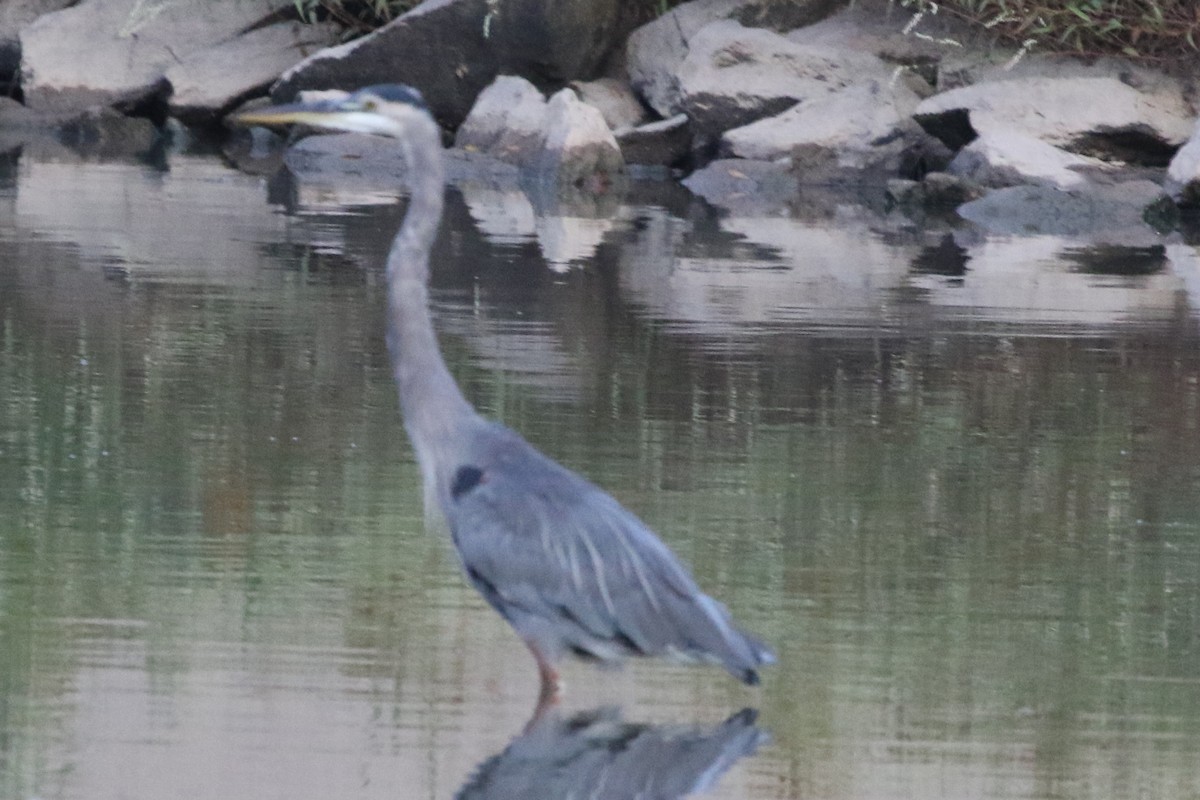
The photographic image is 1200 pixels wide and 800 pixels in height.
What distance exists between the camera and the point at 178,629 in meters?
5.45

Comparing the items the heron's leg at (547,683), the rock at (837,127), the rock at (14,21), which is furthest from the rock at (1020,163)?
the heron's leg at (547,683)

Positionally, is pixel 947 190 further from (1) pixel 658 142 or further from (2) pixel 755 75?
(1) pixel 658 142

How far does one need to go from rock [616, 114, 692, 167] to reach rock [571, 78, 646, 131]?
365 mm

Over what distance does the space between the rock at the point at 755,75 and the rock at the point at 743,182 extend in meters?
0.68

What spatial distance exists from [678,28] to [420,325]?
1747 cm

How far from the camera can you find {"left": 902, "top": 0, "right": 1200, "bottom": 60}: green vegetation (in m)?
19.8

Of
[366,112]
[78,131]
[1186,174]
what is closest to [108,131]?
[78,131]

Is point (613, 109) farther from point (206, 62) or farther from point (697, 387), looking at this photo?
point (697, 387)

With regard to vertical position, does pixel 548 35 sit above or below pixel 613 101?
above

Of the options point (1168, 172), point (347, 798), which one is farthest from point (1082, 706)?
point (1168, 172)

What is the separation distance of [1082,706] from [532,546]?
1234 millimetres

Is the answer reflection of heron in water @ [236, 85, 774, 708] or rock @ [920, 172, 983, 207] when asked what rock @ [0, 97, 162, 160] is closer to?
rock @ [920, 172, 983, 207]

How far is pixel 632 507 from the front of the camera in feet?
22.5

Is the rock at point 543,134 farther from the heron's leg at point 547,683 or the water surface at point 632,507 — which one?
the heron's leg at point 547,683
